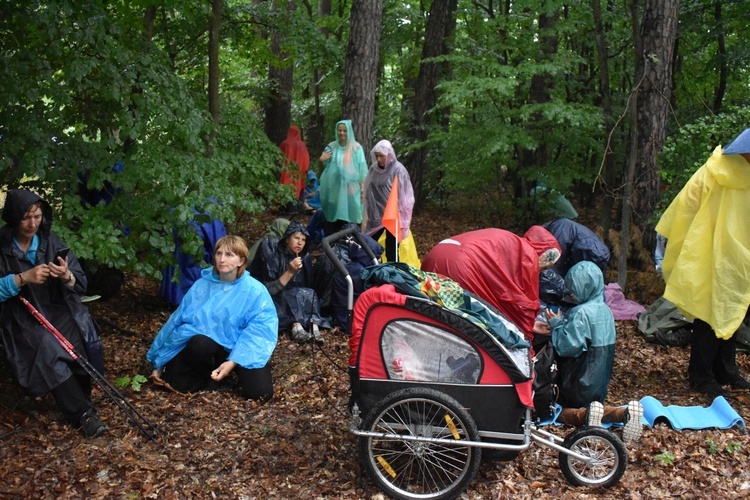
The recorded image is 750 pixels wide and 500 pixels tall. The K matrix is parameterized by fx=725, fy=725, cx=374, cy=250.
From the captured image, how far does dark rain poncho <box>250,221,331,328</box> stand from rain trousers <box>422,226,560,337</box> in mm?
1701

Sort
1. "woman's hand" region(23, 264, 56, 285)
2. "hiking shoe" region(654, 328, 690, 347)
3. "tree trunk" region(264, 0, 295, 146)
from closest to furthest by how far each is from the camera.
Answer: "woman's hand" region(23, 264, 56, 285), "hiking shoe" region(654, 328, 690, 347), "tree trunk" region(264, 0, 295, 146)

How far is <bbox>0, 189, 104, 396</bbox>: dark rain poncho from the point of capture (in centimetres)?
434

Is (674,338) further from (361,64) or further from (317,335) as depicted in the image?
(361,64)

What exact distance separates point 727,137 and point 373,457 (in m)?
4.98

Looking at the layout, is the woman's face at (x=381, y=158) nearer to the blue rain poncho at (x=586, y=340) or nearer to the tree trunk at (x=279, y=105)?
the blue rain poncho at (x=586, y=340)

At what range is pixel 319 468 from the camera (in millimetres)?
4145

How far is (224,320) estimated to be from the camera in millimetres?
5074

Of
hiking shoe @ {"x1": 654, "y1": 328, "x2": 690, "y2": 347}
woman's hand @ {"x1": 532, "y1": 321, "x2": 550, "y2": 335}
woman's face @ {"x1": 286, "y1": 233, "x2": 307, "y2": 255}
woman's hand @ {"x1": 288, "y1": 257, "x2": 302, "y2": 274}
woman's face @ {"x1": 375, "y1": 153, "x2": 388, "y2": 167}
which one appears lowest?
hiking shoe @ {"x1": 654, "y1": 328, "x2": 690, "y2": 347}

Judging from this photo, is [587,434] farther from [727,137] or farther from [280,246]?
[727,137]

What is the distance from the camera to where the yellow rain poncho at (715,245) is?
16.6ft

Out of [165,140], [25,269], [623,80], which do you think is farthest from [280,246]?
[623,80]

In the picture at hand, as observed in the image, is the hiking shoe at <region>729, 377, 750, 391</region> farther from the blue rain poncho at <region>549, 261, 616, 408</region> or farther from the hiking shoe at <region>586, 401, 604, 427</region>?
the hiking shoe at <region>586, 401, 604, 427</region>

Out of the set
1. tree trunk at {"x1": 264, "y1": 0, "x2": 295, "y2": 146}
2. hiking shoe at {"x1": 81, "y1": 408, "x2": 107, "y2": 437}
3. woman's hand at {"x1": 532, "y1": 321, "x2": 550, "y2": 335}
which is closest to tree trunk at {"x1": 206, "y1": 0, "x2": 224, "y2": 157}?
hiking shoe at {"x1": 81, "y1": 408, "x2": 107, "y2": 437}

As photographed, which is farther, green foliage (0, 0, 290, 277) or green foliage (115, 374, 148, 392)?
green foliage (115, 374, 148, 392)
